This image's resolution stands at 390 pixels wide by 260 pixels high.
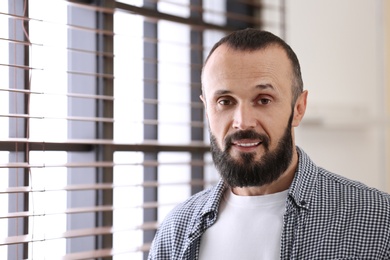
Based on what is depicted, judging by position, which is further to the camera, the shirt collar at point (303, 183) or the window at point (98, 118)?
the window at point (98, 118)

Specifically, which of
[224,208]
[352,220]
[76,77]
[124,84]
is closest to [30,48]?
[76,77]

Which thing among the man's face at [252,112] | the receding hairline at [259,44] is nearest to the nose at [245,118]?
the man's face at [252,112]

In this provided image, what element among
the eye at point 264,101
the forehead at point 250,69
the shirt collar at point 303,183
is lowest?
the shirt collar at point 303,183

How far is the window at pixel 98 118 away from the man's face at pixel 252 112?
49cm

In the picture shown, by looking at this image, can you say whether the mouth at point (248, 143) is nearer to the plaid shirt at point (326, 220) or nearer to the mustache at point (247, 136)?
the mustache at point (247, 136)

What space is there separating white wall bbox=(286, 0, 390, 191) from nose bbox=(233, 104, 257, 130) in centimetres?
104

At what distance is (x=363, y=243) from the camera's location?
125 cm

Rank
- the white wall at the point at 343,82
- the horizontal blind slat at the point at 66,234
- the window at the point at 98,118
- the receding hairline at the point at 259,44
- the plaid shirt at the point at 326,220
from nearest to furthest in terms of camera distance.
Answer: the plaid shirt at the point at 326,220 → the receding hairline at the point at 259,44 → the horizontal blind slat at the point at 66,234 → the window at the point at 98,118 → the white wall at the point at 343,82

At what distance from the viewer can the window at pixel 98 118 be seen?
166 centimetres

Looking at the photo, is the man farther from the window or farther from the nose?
the window

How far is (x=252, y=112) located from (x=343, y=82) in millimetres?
1281

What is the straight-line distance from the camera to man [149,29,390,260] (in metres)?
1.29

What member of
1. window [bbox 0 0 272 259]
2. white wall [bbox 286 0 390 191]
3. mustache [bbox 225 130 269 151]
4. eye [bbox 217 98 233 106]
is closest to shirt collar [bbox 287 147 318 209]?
mustache [bbox 225 130 269 151]

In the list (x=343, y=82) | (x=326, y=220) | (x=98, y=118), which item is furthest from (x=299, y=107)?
(x=343, y=82)
